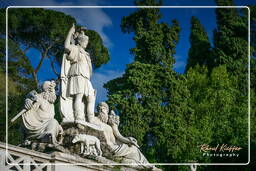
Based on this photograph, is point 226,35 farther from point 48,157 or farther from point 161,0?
point 48,157

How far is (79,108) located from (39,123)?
1.34 m

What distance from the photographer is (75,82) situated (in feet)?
45.8

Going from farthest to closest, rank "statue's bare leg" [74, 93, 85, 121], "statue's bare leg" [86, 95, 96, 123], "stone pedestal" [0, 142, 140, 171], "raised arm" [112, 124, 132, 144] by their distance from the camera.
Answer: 1. "raised arm" [112, 124, 132, 144]
2. "statue's bare leg" [86, 95, 96, 123]
3. "statue's bare leg" [74, 93, 85, 121]
4. "stone pedestal" [0, 142, 140, 171]

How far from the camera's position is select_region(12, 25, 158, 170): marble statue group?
12703mm

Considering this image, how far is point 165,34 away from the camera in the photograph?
27.5 m

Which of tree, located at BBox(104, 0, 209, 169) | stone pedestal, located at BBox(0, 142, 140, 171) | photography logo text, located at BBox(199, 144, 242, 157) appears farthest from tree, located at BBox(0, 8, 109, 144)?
stone pedestal, located at BBox(0, 142, 140, 171)

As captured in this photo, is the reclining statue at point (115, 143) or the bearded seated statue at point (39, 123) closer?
the bearded seated statue at point (39, 123)

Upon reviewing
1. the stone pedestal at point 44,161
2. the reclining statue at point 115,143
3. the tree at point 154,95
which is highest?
the tree at point 154,95

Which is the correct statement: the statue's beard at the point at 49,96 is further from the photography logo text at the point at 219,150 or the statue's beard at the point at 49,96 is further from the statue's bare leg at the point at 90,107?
the photography logo text at the point at 219,150

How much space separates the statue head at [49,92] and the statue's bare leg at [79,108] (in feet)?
2.13

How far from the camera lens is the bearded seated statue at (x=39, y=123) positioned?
12.6 metres

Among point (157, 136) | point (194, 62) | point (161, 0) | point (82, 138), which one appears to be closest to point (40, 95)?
point (82, 138)

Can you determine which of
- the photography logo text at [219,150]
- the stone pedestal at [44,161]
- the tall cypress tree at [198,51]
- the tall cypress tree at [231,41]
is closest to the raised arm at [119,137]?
the stone pedestal at [44,161]

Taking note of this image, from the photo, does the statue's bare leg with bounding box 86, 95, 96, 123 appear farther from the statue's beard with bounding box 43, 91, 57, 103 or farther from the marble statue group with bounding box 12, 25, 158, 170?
the statue's beard with bounding box 43, 91, 57, 103
